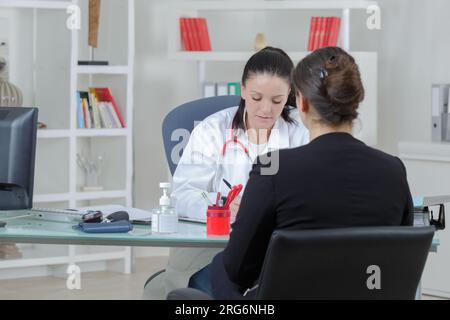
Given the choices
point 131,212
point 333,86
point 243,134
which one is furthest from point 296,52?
point 333,86

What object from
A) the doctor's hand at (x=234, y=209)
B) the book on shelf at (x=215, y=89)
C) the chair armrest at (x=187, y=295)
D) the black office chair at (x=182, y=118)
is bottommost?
the chair armrest at (x=187, y=295)

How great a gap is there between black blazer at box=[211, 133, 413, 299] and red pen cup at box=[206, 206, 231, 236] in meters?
0.46

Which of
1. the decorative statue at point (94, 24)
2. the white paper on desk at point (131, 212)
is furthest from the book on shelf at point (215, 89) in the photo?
the white paper on desk at point (131, 212)

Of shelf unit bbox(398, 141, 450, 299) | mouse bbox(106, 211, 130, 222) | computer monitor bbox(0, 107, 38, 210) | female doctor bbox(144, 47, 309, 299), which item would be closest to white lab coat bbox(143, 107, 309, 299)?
Result: female doctor bbox(144, 47, 309, 299)

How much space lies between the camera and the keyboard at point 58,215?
121 inches

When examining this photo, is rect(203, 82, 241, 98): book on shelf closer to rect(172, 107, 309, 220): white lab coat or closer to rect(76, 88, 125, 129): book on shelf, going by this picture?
rect(76, 88, 125, 129): book on shelf

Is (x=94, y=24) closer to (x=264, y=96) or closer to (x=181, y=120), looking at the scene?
(x=181, y=120)

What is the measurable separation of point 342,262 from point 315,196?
0.19 metres

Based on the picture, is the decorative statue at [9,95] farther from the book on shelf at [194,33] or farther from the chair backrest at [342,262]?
the chair backrest at [342,262]

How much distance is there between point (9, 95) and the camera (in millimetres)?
5395

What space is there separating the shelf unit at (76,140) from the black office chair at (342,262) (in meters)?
3.47

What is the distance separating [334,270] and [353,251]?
6 cm

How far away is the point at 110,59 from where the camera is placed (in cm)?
589
